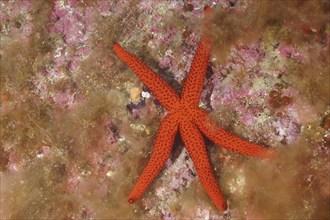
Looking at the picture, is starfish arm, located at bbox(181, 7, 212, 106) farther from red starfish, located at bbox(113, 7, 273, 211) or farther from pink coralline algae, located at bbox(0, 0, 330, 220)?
pink coralline algae, located at bbox(0, 0, 330, 220)

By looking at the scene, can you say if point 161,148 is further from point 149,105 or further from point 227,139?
point 149,105

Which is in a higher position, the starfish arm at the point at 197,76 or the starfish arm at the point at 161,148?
the starfish arm at the point at 197,76

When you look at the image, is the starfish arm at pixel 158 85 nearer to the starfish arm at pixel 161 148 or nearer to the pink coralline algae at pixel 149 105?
the starfish arm at pixel 161 148

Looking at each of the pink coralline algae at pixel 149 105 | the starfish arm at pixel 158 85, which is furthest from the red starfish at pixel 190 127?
the pink coralline algae at pixel 149 105

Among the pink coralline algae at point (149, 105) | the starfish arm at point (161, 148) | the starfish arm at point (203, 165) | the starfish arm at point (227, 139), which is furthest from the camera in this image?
the pink coralline algae at point (149, 105)

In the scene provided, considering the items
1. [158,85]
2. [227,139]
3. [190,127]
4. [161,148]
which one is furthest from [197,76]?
[161,148]

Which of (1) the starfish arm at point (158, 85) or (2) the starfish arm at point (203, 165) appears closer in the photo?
(2) the starfish arm at point (203, 165)
